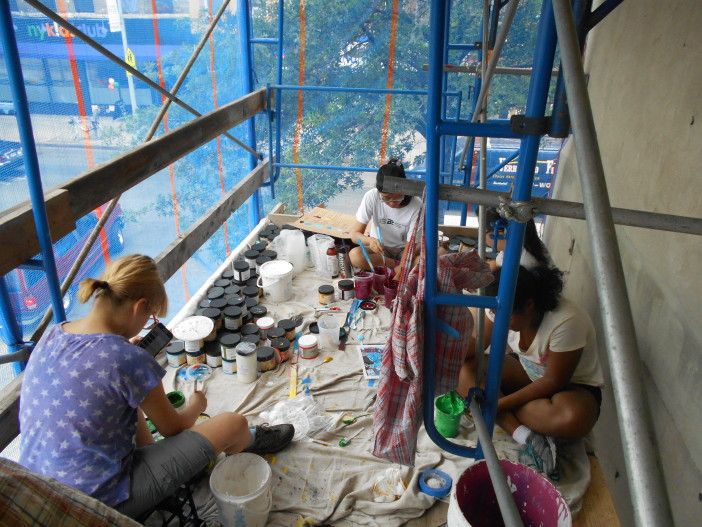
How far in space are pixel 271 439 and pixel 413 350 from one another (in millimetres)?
975

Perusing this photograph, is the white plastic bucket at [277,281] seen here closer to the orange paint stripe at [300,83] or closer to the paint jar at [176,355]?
the paint jar at [176,355]

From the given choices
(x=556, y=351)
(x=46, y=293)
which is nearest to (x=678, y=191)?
(x=556, y=351)

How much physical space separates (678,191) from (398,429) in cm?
135

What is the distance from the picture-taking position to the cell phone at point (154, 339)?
2023 millimetres

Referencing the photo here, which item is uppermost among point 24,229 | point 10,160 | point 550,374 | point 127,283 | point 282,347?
point 10,160

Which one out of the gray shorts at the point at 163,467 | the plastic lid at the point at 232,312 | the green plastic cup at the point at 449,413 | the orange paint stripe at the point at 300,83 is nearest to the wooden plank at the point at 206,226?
the plastic lid at the point at 232,312

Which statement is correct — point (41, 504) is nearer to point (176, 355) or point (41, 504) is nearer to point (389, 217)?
point (176, 355)

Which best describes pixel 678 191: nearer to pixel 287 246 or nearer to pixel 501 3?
pixel 501 3

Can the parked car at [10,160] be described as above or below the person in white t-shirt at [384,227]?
above

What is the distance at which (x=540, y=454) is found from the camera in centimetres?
189

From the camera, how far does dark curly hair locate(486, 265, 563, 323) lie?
1805 millimetres

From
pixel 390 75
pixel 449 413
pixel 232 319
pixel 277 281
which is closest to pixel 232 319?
pixel 232 319

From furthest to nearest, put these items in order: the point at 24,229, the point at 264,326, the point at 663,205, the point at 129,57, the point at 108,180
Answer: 1. the point at 129,57
2. the point at 264,326
3. the point at 108,180
4. the point at 663,205
5. the point at 24,229

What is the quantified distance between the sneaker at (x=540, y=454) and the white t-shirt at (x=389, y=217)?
1693 millimetres
